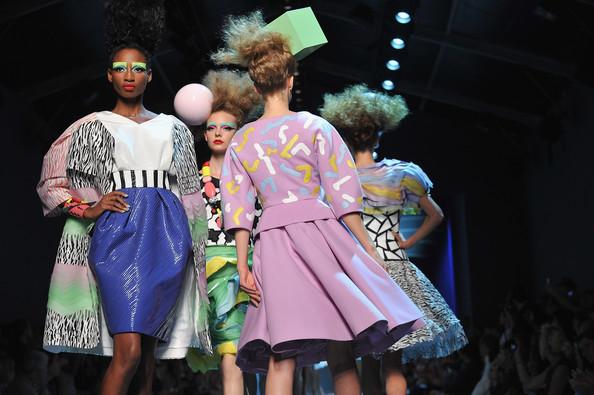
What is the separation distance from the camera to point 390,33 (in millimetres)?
9102

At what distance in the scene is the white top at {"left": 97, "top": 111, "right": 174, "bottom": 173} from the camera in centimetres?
341

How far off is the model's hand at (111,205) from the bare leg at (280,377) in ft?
2.48

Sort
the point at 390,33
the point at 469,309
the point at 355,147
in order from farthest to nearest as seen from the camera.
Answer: the point at 469,309 → the point at 390,33 → the point at 355,147

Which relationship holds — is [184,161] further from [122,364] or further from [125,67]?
[122,364]

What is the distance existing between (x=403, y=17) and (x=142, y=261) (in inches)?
237

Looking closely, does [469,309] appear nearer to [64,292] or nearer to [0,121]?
[0,121]

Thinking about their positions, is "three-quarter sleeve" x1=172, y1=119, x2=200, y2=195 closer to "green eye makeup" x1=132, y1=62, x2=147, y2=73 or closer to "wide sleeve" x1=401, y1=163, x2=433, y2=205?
"green eye makeup" x1=132, y1=62, x2=147, y2=73

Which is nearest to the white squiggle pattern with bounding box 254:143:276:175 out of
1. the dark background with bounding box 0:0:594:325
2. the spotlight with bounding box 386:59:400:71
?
the dark background with bounding box 0:0:594:325

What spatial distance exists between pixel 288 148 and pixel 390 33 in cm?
612

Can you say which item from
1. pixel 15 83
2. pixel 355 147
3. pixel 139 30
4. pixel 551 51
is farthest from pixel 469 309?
pixel 139 30

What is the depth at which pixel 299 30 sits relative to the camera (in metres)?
3.40

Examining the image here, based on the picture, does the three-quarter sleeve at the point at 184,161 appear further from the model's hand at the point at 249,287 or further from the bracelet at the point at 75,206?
the model's hand at the point at 249,287

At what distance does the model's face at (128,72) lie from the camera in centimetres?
350

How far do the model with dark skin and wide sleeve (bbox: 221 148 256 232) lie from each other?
1.18 feet
